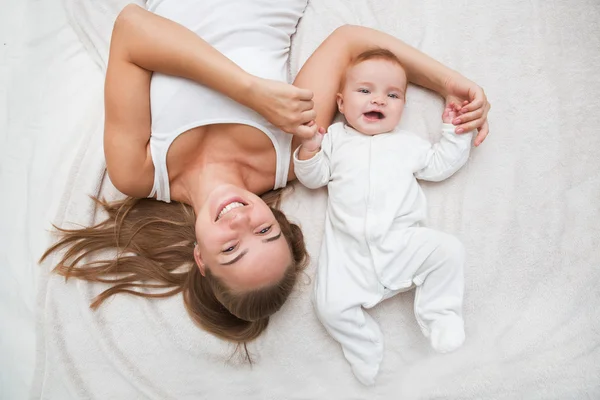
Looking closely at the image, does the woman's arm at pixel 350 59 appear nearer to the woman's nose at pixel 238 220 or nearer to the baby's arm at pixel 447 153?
the baby's arm at pixel 447 153

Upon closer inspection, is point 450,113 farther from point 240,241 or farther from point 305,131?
point 240,241

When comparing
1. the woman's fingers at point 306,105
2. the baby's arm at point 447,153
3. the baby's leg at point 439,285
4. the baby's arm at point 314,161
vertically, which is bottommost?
the baby's leg at point 439,285

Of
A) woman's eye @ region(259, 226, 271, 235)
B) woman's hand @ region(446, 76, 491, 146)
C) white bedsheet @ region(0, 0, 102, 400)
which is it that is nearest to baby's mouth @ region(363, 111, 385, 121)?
→ woman's hand @ region(446, 76, 491, 146)

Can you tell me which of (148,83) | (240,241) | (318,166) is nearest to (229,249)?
(240,241)

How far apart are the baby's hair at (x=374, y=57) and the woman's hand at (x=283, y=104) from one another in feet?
0.68

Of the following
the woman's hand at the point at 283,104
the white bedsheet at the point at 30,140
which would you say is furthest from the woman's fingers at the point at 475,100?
the white bedsheet at the point at 30,140

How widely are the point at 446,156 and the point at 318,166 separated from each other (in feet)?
1.21

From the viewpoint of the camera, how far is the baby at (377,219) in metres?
1.33

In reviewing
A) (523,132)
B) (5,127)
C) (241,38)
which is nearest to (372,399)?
(523,132)

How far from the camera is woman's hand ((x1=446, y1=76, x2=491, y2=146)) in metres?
1.38

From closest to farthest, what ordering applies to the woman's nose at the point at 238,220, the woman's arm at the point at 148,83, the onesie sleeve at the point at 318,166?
1. the woman's nose at the point at 238,220
2. the woman's arm at the point at 148,83
3. the onesie sleeve at the point at 318,166

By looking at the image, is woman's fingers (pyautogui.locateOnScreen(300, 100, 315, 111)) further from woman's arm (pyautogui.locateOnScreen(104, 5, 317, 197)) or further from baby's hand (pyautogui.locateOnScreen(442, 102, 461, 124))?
baby's hand (pyautogui.locateOnScreen(442, 102, 461, 124))

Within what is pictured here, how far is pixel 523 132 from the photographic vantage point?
4.90 ft

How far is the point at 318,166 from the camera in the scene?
1.38 metres
